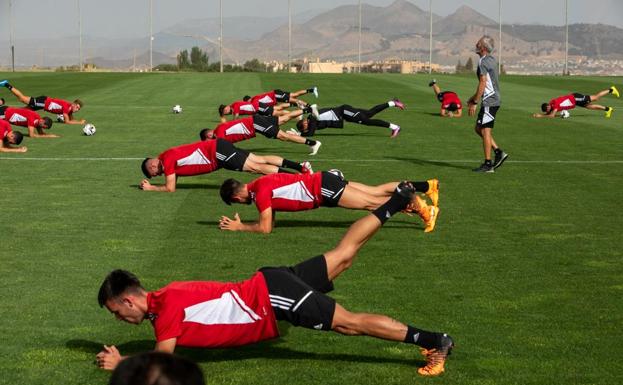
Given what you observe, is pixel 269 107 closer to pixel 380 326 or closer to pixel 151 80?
pixel 380 326

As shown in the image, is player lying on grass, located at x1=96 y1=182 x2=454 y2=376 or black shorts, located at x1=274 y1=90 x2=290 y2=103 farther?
black shorts, located at x1=274 y1=90 x2=290 y2=103

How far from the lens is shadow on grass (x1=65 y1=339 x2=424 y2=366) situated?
25.1ft

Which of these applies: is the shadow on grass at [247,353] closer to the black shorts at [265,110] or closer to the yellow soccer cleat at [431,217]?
the yellow soccer cleat at [431,217]

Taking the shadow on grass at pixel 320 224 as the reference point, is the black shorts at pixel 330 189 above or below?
above

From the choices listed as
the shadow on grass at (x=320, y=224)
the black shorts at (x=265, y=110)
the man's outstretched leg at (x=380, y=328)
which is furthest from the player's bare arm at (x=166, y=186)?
the black shorts at (x=265, y=110)

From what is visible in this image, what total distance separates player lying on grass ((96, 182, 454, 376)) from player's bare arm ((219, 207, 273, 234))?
517cm

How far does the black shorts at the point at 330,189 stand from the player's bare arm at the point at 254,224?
734 mm

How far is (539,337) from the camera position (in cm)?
819

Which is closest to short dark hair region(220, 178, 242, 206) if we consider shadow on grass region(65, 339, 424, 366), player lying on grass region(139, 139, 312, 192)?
shadow on grass region(65, 339, 424, 366)

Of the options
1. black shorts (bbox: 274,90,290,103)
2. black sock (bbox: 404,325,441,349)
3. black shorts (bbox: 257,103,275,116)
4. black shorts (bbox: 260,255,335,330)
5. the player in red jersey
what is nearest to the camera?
black shorts (bbox: 260,255,335,330)

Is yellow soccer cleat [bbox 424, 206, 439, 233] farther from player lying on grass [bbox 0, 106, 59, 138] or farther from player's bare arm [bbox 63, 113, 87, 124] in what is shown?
player's bare arm [bbox 63, 113, 87, 124]

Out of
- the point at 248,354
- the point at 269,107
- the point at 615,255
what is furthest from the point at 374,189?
the point at 269,107

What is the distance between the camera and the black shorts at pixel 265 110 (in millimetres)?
27125

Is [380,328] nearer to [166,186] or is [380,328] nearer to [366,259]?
[366,259]
